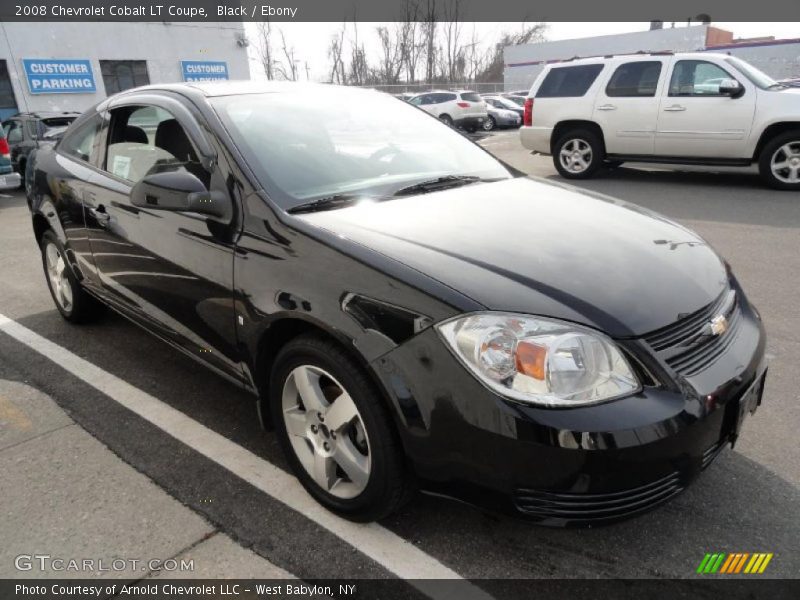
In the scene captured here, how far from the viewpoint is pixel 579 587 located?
1.90m

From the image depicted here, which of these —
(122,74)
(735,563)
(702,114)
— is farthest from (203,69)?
(735,563)

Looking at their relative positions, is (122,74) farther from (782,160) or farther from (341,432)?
(341,432)

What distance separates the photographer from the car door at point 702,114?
8.00 metres

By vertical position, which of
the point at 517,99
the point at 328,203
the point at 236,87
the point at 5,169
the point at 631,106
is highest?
the point at 236,87

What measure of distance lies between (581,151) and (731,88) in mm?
2294

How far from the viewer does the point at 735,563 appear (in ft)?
6.46

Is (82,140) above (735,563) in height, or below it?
above

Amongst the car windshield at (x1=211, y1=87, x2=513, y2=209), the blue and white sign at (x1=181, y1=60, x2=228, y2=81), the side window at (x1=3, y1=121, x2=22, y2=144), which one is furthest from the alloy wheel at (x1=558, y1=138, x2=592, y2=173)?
the blue and white sign at (x1=181, y1=60, x2=228, y2=81)

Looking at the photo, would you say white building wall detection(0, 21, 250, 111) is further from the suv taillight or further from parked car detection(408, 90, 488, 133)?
the suv taillight

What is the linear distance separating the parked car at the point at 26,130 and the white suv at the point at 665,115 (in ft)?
30.4

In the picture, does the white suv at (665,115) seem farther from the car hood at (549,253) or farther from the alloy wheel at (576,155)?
the car hood at (549,253)

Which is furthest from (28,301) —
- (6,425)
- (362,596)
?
(362,596)

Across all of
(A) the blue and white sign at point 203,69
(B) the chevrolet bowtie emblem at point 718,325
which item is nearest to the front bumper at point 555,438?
(B) the chevrolet bowtie emblem at point 718,325

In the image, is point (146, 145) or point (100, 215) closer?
point (146, 145)
